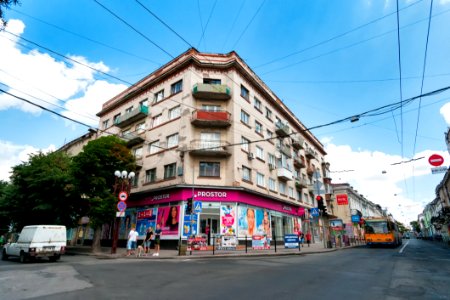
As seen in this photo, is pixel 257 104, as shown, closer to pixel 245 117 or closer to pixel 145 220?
pixel 245 117

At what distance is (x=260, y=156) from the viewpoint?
28344 mm

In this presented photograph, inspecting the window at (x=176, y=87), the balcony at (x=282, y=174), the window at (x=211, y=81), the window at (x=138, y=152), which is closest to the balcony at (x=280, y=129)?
the balcony at (x=282, y=174)

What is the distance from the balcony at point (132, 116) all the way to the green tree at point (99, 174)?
656 centimetres

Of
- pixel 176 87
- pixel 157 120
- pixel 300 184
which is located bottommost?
pixel 300 184

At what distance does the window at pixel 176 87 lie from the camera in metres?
26.9

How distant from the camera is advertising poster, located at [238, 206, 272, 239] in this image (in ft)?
76.0

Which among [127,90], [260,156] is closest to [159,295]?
[260,156]

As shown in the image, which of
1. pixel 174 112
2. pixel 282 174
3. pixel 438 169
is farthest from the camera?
pixel 282 174

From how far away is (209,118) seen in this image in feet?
78.9

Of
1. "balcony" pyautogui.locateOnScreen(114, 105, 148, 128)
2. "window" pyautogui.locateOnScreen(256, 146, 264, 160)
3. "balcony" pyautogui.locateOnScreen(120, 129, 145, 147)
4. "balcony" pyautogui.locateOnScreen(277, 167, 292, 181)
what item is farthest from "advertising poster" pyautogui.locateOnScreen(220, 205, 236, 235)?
"balcony" pyautogui.locateOnScreen(114, 105, 148, 128)

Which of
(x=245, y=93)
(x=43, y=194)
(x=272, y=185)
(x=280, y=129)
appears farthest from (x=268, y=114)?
(x=43, y=194)

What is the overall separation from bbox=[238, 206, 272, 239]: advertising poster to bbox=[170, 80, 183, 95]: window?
13.3 meters

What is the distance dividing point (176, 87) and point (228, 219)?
14.3 m

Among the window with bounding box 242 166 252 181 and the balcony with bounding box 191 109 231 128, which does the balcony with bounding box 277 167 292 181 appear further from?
the balcony with bounding box 191 109 231 128
